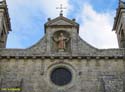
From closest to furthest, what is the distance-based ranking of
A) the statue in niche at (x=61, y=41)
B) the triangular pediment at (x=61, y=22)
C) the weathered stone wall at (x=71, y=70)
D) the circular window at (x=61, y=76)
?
the weathered stone wall at (x=71, y=70)
the circular window at (x=61, y=76)
the statue in niche at (x=61, y=41)
the triangular pediment at (x=61, y=22)

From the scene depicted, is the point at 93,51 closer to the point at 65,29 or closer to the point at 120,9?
the point at 65,29

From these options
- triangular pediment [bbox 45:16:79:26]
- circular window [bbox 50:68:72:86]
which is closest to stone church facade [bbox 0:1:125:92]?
circular window [bbox 50:68:72:86]

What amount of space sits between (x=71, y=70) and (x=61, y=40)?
2.83m

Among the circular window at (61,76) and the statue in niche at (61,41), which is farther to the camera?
the statue in niche at (61,41)

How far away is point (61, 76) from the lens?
19984 millimetres

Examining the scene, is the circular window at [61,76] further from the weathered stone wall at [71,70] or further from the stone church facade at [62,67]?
the weathered stone wall at [71,70]

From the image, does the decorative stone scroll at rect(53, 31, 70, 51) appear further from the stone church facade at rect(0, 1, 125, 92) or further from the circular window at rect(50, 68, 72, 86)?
the circular window at rect(50, 68, 72, 86)

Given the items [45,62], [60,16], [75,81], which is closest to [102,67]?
[75,81]

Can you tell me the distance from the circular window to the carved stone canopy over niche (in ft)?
6.02

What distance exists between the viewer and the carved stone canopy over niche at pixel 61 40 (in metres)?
21.3

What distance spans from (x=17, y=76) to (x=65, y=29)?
5.63 metres

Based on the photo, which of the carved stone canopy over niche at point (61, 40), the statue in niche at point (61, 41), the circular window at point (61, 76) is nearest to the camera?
the circular window at point (61, 76)

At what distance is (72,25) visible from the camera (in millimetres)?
22375

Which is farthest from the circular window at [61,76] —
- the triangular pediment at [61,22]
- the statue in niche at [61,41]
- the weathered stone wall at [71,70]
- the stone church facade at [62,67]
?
the triangular pediment at [61,22]
